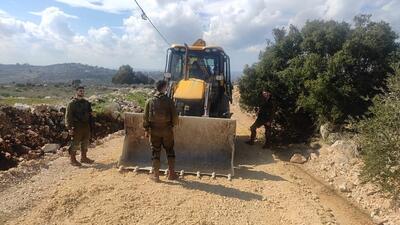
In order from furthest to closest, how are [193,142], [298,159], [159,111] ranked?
1. [298,159]
2. [193,142]
3. [159,111]

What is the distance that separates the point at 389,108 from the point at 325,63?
4473 millimetres

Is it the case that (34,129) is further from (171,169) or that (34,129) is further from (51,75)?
(51,75)

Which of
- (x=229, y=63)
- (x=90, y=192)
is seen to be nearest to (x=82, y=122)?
(x=90, y=192)

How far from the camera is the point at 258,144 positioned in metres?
12.6

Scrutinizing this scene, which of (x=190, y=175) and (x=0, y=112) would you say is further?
(x=0, y=112)

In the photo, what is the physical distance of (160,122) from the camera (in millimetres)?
8203

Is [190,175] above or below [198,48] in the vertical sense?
below

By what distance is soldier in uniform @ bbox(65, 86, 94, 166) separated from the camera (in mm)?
9570

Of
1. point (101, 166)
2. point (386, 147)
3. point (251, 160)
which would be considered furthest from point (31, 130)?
point (386, 147)

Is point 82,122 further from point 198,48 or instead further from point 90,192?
point 198,48

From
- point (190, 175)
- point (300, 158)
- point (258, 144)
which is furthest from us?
point (258, 144)

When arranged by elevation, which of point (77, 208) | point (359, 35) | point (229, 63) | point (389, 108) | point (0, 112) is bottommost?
point (77, 208)

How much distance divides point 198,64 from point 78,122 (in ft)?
12.1

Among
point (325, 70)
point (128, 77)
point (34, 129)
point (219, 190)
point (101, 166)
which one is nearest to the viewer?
point (219, 190)
